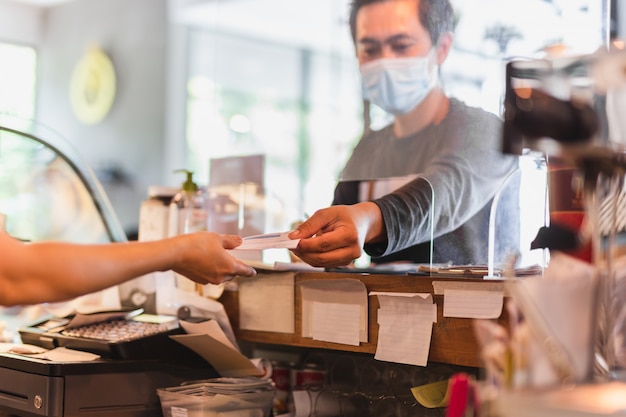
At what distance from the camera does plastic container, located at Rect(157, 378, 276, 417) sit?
6.01ft

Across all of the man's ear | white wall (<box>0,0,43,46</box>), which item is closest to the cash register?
the man's ear

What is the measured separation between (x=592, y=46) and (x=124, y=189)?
429 centimetres

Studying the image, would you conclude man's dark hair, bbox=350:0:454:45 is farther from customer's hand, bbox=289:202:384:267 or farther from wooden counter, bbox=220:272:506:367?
wooden counter, bbox=220:272:506:367

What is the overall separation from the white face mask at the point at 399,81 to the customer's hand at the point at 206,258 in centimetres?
64

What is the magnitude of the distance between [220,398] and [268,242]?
40cm

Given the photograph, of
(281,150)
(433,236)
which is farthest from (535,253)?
(281,150)

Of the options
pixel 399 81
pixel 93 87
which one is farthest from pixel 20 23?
pixel 399 81

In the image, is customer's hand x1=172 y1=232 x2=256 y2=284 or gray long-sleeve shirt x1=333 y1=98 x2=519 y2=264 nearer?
customer's hand x1=172 y1=232 x2=256 y2=284

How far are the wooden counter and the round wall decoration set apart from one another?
408 centimetres

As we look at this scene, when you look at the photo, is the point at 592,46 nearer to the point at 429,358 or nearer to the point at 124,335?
the point at 429,358

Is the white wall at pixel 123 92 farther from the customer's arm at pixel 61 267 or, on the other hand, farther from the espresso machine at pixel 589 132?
the espresso machine at pixel 589 132

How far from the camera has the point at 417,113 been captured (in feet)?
6.87

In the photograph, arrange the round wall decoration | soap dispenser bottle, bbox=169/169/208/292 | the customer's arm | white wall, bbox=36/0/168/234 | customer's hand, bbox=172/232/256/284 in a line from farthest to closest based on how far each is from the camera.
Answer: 1. the round wall decoration
2. white wall, bbox=36/0/168/234
3. soap dispenser bottle, bbox=169/169/208/292
4. customer's hand, bbox=172/232/256/284
5. the customer's arm

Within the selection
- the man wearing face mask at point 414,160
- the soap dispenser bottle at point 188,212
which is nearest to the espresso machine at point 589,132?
the man wearing face mask at point 414,160
